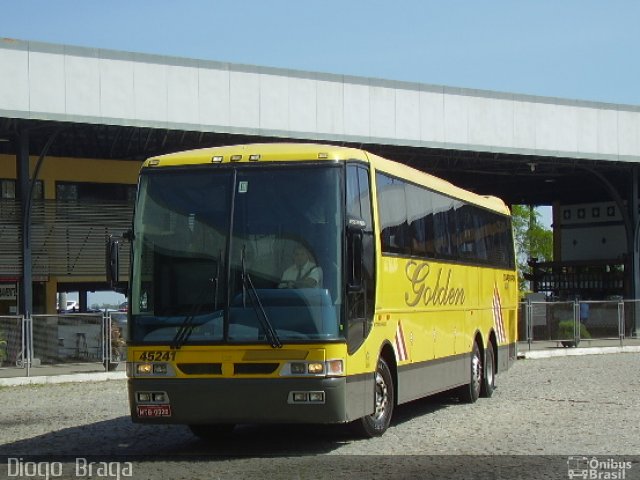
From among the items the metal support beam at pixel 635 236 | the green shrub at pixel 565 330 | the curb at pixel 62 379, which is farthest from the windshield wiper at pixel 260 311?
the metal support beam at pixel 635 236

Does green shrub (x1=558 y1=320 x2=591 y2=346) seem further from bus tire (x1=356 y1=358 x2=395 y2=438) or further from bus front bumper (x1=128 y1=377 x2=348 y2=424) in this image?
bus front bumper (x1=128 y1=377 x2=348 y2=424)

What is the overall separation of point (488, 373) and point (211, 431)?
6600 millimetres

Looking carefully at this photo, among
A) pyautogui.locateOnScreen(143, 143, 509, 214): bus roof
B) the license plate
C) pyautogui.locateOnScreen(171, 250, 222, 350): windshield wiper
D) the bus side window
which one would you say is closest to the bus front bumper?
the license plate

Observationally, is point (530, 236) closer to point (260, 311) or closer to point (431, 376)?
point (431, 376)

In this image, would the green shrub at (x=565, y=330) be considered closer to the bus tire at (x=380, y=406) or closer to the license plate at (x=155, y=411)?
the bus tire at (x=380, y=406)

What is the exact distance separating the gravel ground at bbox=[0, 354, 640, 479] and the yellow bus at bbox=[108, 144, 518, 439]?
1.59 ft

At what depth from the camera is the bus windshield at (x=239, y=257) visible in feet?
35.5

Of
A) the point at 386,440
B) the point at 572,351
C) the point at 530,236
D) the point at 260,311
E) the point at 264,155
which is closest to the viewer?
the point at 260,311

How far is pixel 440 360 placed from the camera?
14.8 metres

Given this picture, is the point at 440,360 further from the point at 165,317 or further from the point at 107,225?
the point at 107,225

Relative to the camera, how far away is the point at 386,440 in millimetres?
12047

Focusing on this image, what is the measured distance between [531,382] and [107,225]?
52.1 ft

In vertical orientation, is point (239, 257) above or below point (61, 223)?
below

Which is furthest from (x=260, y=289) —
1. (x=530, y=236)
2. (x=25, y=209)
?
(x=530, y=236)
